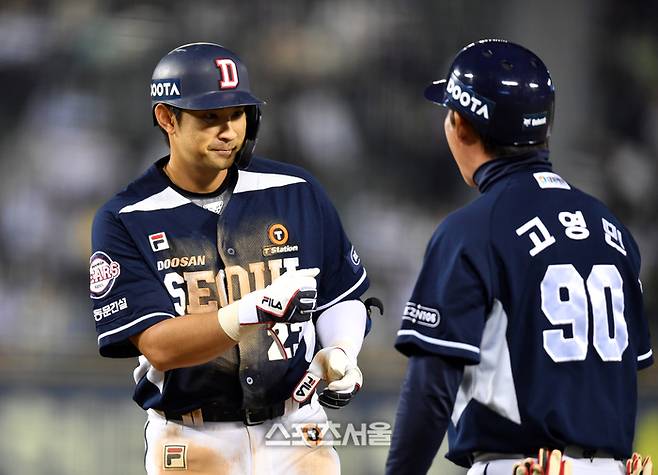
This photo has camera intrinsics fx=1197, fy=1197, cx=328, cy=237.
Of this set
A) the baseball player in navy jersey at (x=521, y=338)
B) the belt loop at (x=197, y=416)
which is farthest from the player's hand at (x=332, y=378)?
the baseball player in navy jersey at (x=521, y=338)

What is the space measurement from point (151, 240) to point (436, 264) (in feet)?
4.13

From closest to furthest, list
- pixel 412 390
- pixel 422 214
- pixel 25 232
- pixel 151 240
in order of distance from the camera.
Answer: pixel 412 390 < pixel 151 240 < pixel 25 232 < pixel 422 214

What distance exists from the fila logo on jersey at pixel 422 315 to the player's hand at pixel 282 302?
59cm

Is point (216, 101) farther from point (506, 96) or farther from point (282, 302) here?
point (506, 96)

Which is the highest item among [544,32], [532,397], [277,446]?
[544,32]

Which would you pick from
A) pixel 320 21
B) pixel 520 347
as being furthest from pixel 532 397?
pixel 320 21

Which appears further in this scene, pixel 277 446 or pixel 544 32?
pixel 544 32

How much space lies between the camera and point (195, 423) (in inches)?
155

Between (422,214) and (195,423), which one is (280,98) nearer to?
(422,214)

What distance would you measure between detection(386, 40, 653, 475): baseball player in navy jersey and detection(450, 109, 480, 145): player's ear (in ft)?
0.40

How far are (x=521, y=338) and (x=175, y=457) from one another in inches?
57.7

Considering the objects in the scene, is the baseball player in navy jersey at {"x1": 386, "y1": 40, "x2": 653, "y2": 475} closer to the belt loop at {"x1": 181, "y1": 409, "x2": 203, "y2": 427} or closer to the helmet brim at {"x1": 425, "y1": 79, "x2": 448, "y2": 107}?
the helmet brim at {"x1": 425, "y1": 79, "x2": 448, "y2": 107}

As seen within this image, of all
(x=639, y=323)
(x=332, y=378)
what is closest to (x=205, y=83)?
(x=332, y=378)

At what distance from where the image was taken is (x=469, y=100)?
3174mm
